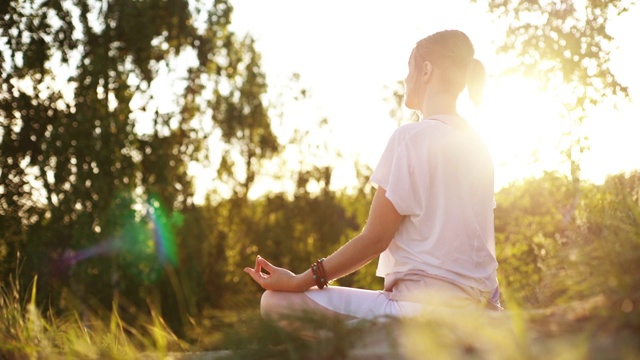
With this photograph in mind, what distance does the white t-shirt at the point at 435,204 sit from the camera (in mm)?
2654

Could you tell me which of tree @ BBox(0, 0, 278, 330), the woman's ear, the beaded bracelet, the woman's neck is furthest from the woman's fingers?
tree @ BBox(0, 0, 278, 330)

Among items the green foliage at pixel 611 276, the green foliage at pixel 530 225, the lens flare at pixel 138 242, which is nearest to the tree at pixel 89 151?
the lens flare at pixel 138 242

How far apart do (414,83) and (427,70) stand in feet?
0.32

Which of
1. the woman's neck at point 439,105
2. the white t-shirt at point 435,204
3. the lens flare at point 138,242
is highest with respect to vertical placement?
the woman's neck at point 439,105

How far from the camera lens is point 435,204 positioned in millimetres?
2697

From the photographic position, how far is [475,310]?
5.28 feet

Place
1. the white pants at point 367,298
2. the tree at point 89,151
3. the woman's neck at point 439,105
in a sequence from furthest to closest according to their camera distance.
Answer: the tree at point 89,151 < the woman's neck at point 439,105 < the white pants at point 367,298

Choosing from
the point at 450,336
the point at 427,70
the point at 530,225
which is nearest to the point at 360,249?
the point at 427,70

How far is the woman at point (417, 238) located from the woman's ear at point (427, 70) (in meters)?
0.19

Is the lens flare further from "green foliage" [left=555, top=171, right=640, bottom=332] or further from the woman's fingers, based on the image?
"green foliage" [left=555, top=171, right=640, bottom=332]

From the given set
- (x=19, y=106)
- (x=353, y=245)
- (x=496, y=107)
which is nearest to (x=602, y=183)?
(x=496, y=107)

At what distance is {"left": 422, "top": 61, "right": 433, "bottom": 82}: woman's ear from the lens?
9.52 feet

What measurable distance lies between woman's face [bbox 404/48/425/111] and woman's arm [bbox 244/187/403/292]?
488 millimetres

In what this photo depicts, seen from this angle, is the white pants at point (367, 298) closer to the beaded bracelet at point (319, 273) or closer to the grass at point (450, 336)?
the beaded bracelet at point (319, 273)
